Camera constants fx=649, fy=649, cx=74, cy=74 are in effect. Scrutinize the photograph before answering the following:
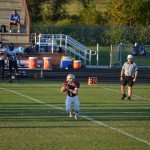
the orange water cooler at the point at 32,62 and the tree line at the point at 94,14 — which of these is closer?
the orange water cooler at the point at 32,62

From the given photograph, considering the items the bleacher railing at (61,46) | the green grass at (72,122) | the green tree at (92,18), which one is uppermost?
the green tree at (92,18)

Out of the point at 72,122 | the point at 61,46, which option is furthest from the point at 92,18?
the point at 72,122

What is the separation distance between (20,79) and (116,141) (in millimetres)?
18219

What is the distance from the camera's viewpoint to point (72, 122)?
51.0 ft

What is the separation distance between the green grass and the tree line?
31.2 m

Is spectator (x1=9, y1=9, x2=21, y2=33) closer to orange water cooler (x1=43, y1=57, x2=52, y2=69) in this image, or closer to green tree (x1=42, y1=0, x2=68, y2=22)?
orange water cooler (x1=43, y1=57, x2=52, y2=69)

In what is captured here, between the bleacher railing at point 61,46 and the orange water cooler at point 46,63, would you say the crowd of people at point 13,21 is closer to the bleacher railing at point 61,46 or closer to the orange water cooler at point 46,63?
the bleacher railing at point 61,46

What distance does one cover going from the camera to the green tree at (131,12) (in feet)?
180

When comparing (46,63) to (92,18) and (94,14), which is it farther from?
(94,14)

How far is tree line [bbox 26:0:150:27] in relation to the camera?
181ft

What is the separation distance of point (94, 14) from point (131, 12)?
4.96m

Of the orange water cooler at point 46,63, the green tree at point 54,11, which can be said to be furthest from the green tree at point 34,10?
the orange water cooler at point 46,63

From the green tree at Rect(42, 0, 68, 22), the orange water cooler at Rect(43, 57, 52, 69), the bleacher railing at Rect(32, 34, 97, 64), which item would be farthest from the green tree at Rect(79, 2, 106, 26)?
the orange water cooler at Rect(43, 57, 52, 69)

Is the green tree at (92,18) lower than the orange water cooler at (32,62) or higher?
higher
